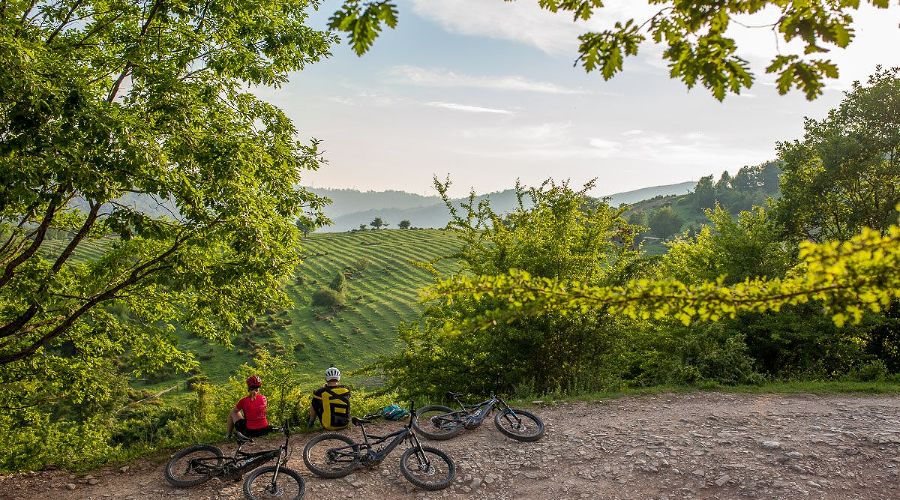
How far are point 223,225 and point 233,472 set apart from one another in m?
4.89

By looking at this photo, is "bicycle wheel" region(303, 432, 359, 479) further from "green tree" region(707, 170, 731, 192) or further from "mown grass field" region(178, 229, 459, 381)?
"green tree" region(707, 170, 731, 192)

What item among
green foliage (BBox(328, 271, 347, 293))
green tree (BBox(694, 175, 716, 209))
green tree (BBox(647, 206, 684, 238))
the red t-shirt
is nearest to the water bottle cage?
the red t-shirt

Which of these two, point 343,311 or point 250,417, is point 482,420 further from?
point 343,311

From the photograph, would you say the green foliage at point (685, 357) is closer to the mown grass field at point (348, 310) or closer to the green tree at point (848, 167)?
the green tree at point (848, 167)

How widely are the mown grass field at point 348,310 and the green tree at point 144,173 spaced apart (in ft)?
85.1

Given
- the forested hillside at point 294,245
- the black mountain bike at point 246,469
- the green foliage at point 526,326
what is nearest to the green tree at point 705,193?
the forested hillside at point 294,245

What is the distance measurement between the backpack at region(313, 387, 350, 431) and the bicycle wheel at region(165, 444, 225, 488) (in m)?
2.15

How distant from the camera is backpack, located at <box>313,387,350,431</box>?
35.8 ft

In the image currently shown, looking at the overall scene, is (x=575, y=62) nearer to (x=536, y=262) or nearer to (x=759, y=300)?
(x=759, y=300)

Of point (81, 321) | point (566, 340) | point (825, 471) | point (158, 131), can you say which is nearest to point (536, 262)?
point (566, 340)

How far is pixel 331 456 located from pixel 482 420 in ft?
12.8

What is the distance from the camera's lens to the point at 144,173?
8.03m

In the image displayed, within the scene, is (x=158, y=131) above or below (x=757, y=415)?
above

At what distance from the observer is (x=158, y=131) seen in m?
8.77
